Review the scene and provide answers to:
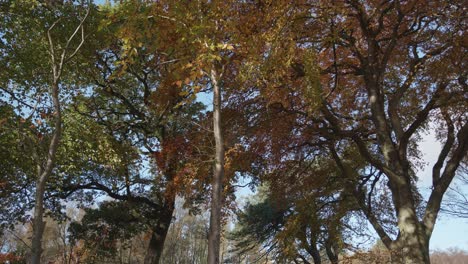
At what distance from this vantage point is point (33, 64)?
10.8 metres

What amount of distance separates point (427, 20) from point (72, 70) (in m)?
10.1

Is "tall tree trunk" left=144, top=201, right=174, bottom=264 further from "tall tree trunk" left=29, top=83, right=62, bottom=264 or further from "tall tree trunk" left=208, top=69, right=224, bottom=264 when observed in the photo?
"tall tree trunk" left=29, top=83, right=62, bottom=264

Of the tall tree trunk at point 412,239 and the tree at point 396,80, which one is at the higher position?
the tree at point 396,80

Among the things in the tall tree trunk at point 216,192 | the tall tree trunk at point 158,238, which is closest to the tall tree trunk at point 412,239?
the tall tree trunk at point 216,192

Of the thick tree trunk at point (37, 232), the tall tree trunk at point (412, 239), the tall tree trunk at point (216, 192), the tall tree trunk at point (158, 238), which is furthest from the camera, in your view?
the tall tree trunk at point (158, 238)

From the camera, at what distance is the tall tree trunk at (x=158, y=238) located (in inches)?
535

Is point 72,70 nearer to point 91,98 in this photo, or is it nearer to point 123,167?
point 91,98

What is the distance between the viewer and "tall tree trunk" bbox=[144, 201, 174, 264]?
44.6 ft

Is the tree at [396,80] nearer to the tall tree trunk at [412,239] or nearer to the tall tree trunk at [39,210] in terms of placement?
the tall tree trunk at [412,239]

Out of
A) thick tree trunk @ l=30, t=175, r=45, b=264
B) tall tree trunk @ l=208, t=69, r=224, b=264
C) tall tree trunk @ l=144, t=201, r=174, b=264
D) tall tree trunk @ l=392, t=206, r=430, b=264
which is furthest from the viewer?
tall tree trunk @ l=144, t=201, r=174, b=264

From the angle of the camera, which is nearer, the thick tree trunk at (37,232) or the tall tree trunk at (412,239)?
the thick tree trunk at (37,232)

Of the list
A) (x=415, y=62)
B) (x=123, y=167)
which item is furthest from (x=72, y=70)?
(x=415, y=62)

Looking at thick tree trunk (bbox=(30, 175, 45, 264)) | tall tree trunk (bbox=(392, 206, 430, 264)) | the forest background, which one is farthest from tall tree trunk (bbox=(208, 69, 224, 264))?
tall tree trunk (bbox=(392, 206, 430, 264))

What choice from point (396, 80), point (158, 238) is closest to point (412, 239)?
point (396, 80)
